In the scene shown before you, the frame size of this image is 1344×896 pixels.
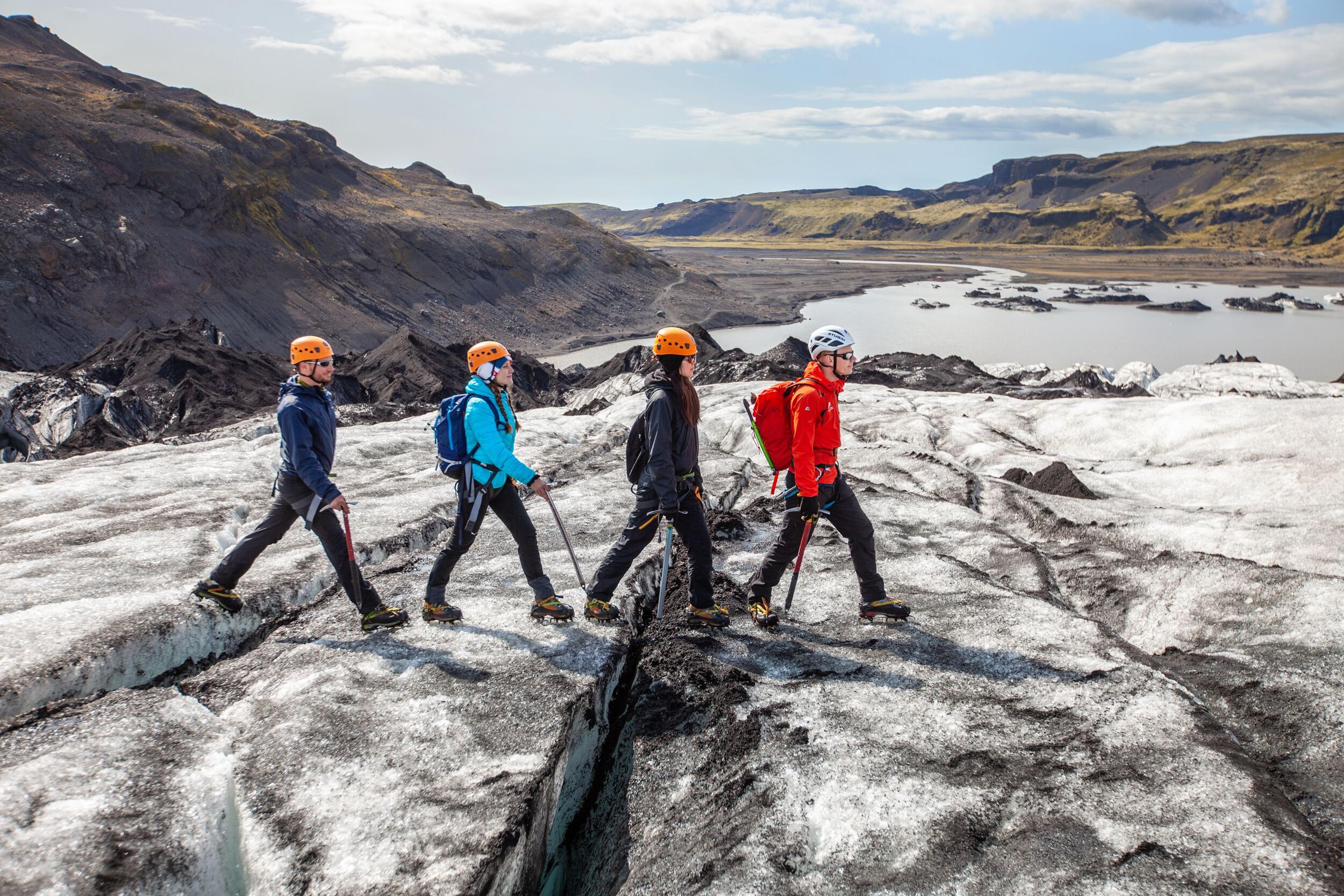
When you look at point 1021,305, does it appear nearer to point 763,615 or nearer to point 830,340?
point 830,340

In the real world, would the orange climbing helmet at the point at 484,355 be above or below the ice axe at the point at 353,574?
above

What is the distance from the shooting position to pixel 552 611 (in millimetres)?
6680

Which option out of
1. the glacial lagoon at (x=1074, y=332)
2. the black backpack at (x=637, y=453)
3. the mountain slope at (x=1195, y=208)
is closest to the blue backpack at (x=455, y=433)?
the black backpack at (x=637, y=453)

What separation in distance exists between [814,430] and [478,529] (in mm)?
2952

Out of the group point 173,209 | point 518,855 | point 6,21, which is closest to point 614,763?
point 518,855

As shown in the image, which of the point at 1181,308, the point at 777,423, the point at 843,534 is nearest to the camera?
the point at 777,423

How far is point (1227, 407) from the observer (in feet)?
46.3

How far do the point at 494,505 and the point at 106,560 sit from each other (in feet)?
14.6

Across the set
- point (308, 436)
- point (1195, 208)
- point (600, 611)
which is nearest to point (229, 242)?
point (308, 436)

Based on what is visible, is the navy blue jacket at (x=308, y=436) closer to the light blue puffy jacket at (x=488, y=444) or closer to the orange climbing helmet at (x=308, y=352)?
the orange climbing helmet at (x=308, y=352)

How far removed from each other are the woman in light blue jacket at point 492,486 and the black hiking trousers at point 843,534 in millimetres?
1761

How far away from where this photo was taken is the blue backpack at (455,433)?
6.32 m

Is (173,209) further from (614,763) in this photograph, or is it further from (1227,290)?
(1227,290)

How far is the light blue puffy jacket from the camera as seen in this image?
6.25m
